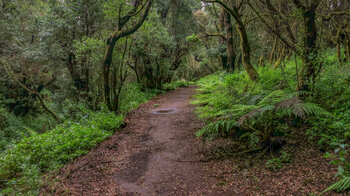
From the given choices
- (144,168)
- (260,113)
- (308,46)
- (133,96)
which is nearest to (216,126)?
(260,113)

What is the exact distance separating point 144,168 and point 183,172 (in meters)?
0.84

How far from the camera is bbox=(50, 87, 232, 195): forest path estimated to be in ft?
Answer: 11.5

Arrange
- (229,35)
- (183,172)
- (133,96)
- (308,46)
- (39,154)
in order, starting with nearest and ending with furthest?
(183,172), (308,46), (39,154), (229,35), (133,96)

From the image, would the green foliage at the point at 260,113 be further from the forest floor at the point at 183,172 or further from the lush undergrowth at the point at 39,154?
the lush undergrowth at the point at 39,154

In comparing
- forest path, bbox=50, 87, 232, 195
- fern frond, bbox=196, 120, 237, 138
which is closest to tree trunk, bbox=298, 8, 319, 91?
fern frond, bbox=196, 120, 237, 138

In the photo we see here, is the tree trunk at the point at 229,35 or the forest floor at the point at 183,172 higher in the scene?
the tree trunk at the point at 229,35

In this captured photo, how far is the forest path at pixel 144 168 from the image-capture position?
3.50 metres

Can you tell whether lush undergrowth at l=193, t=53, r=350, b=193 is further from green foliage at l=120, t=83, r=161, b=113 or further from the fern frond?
green foliage at l=120, t=83, r=161, b=113

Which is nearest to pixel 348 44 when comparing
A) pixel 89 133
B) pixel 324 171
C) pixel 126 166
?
pixel 324 171

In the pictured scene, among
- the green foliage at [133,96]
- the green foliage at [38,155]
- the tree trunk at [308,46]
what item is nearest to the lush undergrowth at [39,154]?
the green foliage at [38,155]

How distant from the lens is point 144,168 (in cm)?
426

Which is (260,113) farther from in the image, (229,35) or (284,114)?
(229,35)

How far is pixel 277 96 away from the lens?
414 cm

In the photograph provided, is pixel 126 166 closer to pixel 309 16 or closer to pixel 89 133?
pixel 89 133
